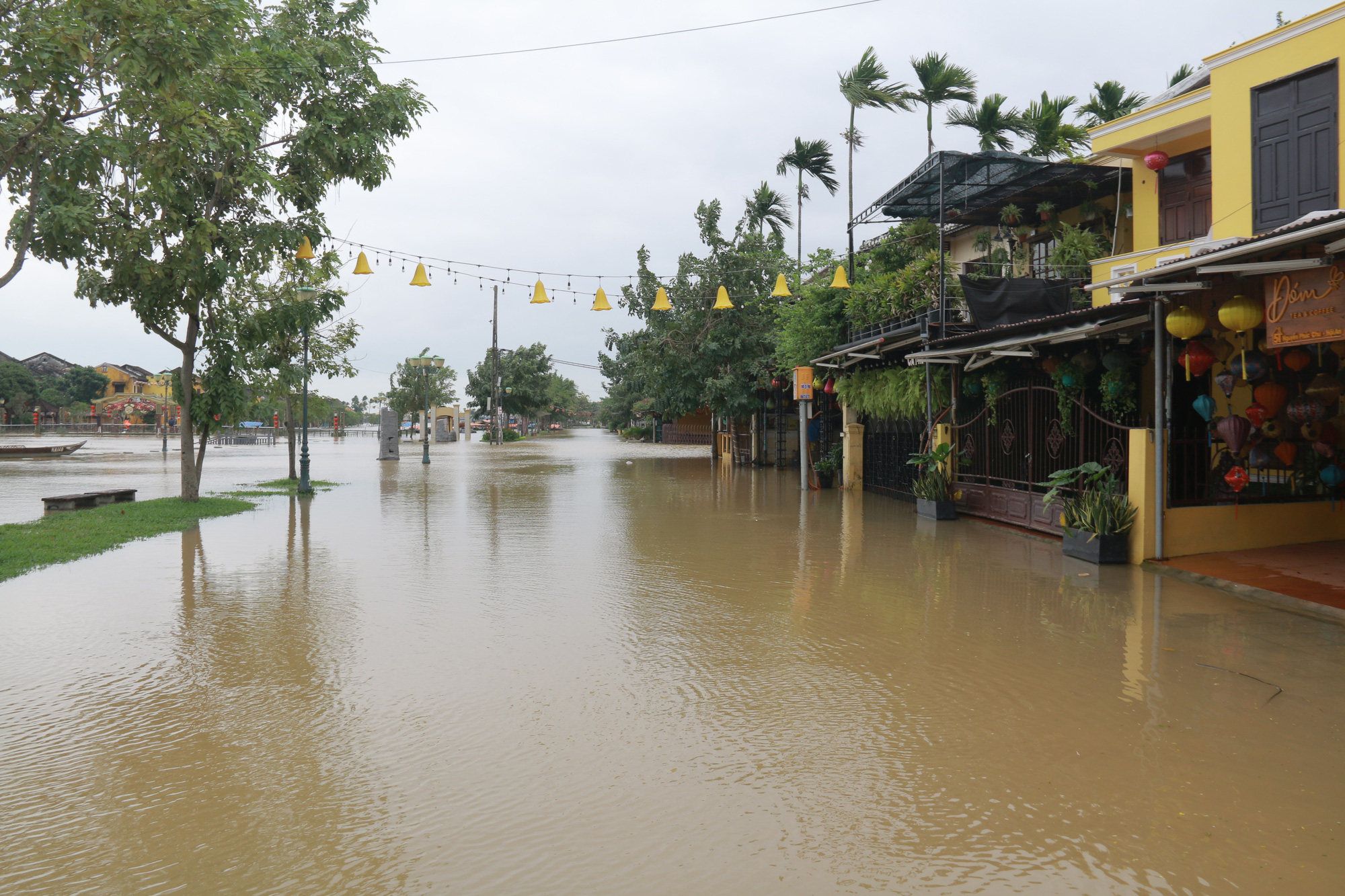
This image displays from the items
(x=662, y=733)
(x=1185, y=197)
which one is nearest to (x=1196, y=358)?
(x=662, y=733)

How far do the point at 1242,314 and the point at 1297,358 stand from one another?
1.49 meters

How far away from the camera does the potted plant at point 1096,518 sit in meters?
10.3

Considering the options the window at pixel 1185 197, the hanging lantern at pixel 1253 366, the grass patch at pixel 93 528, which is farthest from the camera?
the window at pixel 1185 197

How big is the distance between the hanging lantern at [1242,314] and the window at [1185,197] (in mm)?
9214

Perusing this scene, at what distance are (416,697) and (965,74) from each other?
23.9 m

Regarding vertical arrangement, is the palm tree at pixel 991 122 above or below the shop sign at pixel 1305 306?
above

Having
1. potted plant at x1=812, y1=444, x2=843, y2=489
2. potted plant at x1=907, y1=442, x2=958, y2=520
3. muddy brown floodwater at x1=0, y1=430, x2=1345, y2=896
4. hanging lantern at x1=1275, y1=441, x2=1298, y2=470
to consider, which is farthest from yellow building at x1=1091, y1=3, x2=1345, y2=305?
potted plant at x1=812, y1=444, x2=843, y2=489

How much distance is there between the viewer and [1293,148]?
1243cm

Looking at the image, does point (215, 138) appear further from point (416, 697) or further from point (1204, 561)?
point (1204, 561)

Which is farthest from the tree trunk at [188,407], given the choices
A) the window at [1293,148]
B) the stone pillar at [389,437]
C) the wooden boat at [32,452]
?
the wooden boat at [32,452]

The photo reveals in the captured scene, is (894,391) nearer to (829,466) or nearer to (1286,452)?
(829,466)

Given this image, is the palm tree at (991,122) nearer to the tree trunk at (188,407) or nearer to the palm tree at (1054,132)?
the palm tree at (1054,132)

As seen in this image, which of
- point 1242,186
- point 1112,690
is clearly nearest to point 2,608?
point 1112,690

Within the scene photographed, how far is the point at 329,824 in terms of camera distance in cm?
383
